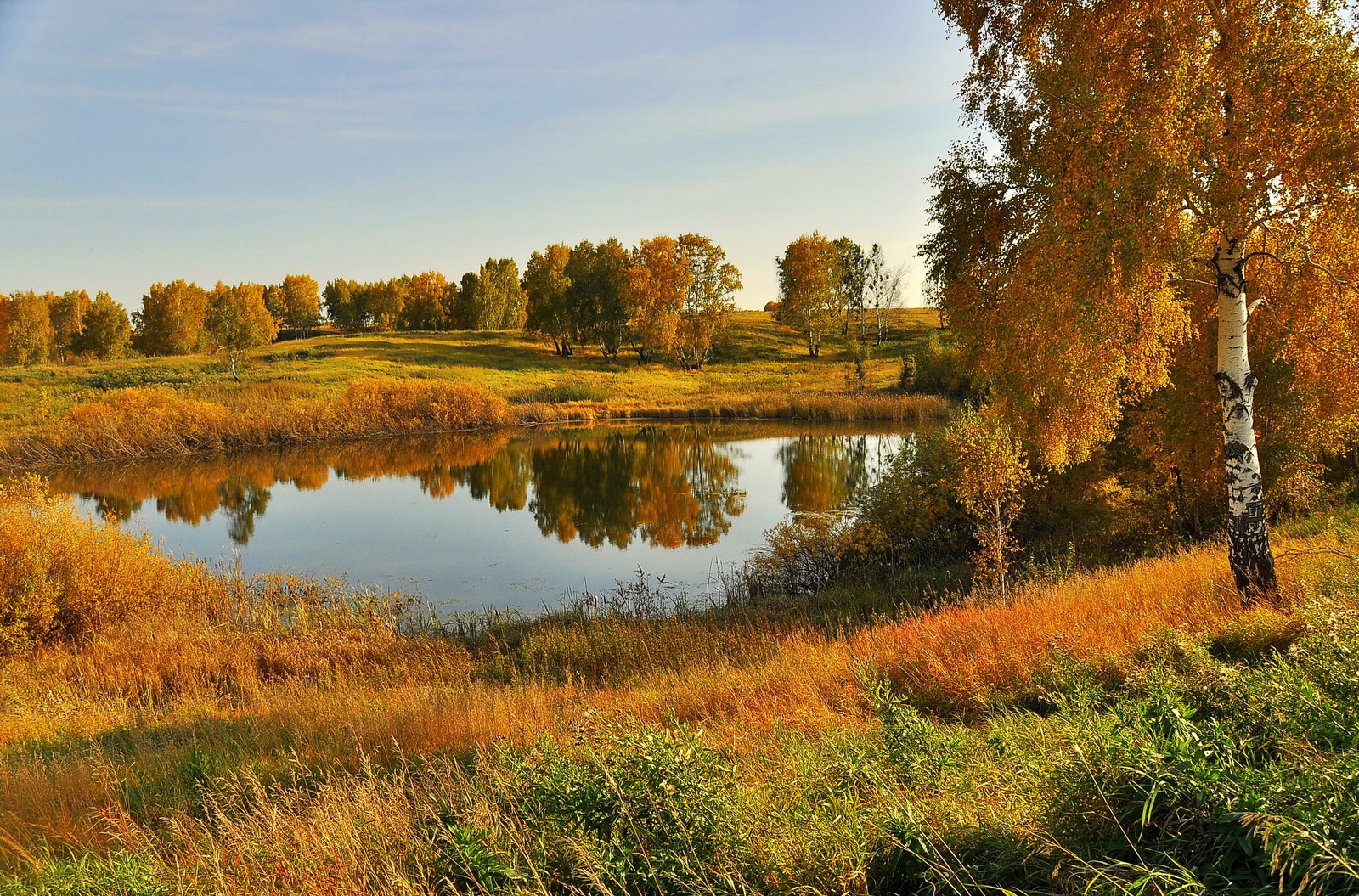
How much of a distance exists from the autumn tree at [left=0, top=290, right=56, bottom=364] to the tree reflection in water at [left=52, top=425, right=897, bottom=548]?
6826cm

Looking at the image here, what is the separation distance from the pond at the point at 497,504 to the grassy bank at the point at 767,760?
768cm

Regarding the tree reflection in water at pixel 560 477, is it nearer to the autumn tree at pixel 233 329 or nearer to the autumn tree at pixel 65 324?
the autumn tree at pixel 233 329

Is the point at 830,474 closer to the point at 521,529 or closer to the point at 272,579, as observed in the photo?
the point at 521,529

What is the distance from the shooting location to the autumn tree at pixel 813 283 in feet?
247

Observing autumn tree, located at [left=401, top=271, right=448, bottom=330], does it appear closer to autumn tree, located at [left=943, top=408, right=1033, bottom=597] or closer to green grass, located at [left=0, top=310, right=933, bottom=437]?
green grass, located at [left=0, top=310, right=933, bottom=437]

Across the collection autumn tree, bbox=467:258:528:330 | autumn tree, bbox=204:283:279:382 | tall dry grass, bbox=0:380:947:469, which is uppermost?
autumn tree, bbox=467:258:528:330

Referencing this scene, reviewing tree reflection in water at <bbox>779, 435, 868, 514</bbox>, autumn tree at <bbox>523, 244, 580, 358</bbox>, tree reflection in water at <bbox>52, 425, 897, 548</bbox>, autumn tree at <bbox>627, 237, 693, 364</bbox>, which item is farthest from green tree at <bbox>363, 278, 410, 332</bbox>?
tree reflection in water at <bbox>779, 435, 868, 514</bbox>

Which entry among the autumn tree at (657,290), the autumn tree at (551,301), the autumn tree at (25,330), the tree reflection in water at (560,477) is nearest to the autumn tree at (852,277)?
the autumn tree at (657,290)

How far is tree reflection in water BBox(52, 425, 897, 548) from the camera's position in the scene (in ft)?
84.1

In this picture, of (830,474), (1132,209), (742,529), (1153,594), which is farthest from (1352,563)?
(830,474)

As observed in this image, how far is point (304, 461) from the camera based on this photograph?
133ft

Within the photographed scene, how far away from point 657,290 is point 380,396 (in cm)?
2995

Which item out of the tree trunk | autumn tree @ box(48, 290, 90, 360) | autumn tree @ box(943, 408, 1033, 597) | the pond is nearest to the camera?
the tree trunk

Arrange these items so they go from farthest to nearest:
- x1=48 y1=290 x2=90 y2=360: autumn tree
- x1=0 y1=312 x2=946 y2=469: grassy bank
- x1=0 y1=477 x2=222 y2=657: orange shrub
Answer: x1=48 y1=290 x2=90 y2=360: autumn tree
x1=0 y1=312 x2=946 y2=469: grassy bank
x1=0 y1=477 x2=222 y2=657: orange shrub
